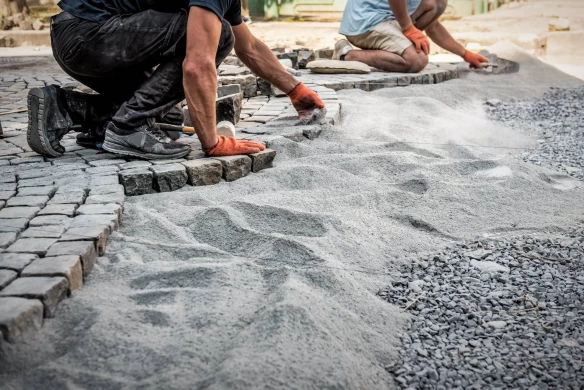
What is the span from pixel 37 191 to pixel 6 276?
0.95 meters

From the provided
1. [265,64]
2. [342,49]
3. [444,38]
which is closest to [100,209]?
[265,64]

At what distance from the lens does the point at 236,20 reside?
3697 mm

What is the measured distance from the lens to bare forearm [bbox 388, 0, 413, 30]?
20.7ft

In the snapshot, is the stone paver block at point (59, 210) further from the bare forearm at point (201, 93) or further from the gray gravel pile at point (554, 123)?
the gray gravel pile at point (554, 123)

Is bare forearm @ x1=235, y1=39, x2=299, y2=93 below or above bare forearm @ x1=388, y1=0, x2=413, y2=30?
below

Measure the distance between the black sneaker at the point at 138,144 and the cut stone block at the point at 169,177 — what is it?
0.21 metres

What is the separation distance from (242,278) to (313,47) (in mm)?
7455

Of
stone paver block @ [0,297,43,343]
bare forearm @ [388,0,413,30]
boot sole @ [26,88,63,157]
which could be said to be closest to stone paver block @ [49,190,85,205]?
boot sole @ [26,88,63,157]

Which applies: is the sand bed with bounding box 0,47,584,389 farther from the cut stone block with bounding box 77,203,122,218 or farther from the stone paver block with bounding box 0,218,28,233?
the stone paver block with bounding box 0,218,28,233

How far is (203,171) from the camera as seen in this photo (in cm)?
328

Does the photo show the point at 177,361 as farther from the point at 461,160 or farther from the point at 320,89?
the point at 320,89

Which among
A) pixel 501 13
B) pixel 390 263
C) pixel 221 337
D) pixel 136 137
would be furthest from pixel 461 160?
pixel 501 13

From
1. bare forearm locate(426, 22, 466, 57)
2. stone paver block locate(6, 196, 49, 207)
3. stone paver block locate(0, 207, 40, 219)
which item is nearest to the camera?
stone paver block locate(0, 207, 40, 219)

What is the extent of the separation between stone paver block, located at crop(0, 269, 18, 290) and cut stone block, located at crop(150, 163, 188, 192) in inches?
43.5
